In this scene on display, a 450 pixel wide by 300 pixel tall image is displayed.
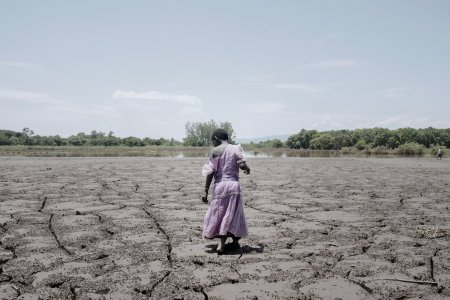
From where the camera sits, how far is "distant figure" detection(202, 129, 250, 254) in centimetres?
462

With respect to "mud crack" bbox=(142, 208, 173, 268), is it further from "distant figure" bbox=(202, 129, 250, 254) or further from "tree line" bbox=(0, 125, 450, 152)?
"tree line" bbox=(0, 125, 450, 152)

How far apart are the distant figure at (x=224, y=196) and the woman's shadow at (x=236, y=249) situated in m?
0.09

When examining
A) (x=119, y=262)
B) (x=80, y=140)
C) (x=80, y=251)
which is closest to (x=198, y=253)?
(x=119, y=262)

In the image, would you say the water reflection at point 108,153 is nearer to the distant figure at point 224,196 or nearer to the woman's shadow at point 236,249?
the woman's shadow at point 236,249

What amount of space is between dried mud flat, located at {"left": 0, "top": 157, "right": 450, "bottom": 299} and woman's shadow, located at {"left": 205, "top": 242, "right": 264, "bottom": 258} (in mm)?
25

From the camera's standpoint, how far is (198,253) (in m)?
4.64

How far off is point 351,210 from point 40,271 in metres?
5.70

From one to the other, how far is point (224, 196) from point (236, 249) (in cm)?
70

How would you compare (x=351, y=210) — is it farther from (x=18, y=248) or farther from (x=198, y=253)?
(x=18, y=248)

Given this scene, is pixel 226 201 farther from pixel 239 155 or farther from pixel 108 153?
pixel 108 153

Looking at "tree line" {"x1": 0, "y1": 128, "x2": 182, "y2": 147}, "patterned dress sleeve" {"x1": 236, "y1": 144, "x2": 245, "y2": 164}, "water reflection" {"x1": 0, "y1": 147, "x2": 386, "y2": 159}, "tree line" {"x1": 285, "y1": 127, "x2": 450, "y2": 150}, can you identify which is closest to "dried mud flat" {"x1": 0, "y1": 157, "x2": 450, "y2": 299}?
"patterned dress sleeve" {"x1": 236, "y1": 144, "x2": 245, "y2": 164}

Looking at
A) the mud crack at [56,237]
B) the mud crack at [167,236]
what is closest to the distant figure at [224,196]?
the mud crack at [167,236]

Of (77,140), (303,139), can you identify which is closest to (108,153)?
(77,140)

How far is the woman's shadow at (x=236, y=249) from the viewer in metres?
4.69
